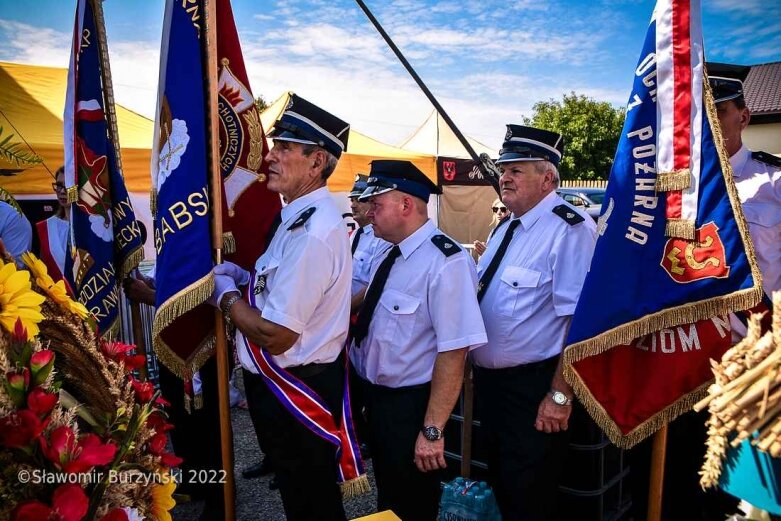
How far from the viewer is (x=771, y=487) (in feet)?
3.50

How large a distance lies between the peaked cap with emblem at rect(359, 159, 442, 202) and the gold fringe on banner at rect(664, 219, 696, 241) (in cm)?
105

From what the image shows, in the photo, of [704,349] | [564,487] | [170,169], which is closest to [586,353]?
[704,349]

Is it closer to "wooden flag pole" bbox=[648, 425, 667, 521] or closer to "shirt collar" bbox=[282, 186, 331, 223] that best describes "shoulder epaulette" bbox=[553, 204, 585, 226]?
"wooden flag pole" bbox=[648, 425, 667, 521]

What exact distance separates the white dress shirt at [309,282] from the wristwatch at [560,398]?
3.22ft

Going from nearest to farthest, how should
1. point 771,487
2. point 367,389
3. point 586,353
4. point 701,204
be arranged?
point 771,487 → point 701,204 → point 586,353 → point 367,389

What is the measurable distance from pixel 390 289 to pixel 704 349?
1304mm

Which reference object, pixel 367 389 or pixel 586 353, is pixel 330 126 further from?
pixel 586 353

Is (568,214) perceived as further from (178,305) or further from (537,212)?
(178,305)

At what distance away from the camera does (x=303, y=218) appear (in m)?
2.23

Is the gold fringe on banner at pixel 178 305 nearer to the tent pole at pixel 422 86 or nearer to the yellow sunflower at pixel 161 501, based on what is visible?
the yellow sunflower at pixel 161 501

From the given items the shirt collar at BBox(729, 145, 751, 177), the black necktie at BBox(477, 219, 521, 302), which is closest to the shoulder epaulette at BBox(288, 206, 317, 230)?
the black necktie at BBox(477, 219, 521, 302)

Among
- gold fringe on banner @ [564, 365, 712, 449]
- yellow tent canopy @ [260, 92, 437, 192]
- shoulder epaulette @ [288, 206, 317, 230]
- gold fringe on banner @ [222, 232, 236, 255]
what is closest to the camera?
gold fringe on banner @ [564, 365, 712, 449]

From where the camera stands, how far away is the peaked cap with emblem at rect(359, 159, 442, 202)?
247 cm

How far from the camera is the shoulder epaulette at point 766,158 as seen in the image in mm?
2379
